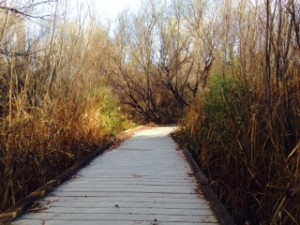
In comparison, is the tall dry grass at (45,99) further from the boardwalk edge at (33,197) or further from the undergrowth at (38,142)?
the boardwalk edge at (33,197)

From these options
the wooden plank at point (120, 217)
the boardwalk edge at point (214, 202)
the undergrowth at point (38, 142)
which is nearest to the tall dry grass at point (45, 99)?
the undergrowth at point (38, 142)

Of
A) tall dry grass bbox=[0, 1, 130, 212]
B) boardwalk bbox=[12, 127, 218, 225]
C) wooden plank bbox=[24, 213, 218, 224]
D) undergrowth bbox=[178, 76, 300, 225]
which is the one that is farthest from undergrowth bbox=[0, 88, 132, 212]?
undergrowth bbox=[178, 76, 300, 225]

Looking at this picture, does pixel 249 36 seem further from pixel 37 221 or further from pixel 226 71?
pixel 37 221

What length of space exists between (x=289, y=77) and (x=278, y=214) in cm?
106

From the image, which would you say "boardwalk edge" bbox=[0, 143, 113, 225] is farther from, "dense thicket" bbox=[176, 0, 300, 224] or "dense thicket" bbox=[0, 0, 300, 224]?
"dense thicket" bbox=[176, 0, 300, 224]

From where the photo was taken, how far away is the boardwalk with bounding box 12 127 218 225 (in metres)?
2.95

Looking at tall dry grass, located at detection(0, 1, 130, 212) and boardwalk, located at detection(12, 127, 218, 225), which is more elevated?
tall dry grass, located at detection(0, 1, 130, 212)

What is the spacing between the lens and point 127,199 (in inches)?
139

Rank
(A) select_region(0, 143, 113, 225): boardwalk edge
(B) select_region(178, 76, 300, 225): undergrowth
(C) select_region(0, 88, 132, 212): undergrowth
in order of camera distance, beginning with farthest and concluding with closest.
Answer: (C) select_region(0, 88, 132, 212): undergrowth → (A) select_region(0, 143, 113, 225): boardwalk edge → (B) select_region(178, 76, 300, 225): undergrowth

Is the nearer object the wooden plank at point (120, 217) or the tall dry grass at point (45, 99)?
the wooden plank at point (120, 217)

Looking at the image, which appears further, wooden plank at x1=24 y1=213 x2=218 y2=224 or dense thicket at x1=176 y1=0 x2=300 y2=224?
wooden plank at x1=24 y1=213 x2=218 y2=224

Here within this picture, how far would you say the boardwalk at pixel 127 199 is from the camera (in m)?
2.95

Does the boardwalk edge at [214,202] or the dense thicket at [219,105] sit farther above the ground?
the dense thicket at [219,105]

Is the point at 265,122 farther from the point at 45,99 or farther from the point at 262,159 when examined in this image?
the point at 45,99
